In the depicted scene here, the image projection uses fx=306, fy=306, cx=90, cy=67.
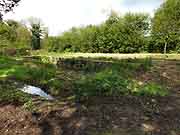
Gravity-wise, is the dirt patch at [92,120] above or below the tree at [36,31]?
below

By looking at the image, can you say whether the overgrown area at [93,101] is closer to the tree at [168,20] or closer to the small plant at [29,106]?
the small plant at [29,106]

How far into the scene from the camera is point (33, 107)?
6574 mm

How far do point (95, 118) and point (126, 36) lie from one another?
42.8 meters

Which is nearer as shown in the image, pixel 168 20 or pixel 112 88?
pixel 112 88

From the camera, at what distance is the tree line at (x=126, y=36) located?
38000 millimetres

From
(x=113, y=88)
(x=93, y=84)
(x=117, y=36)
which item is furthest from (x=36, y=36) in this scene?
(x=113, y=88)

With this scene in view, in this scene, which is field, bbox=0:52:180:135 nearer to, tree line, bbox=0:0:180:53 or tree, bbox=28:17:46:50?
tree line, bbox=0:0:180:53

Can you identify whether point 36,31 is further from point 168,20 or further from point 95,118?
point 95,118

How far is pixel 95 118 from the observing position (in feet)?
20.0

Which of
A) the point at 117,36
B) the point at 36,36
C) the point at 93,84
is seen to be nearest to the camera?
the point at 93,84

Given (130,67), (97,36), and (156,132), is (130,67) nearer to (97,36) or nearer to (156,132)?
(156,132)

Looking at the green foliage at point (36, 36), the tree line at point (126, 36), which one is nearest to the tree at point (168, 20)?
the tree line at point (126, 36)

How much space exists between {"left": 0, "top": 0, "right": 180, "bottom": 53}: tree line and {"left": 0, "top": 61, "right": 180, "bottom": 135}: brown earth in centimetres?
3135

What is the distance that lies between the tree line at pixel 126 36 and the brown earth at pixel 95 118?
103 feet
